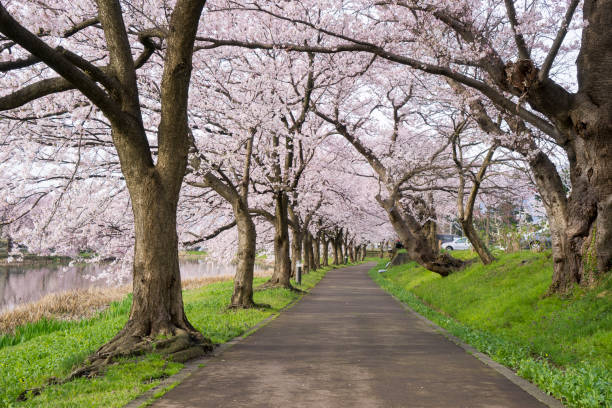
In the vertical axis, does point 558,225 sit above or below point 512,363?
above

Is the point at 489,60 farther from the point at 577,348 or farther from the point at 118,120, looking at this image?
the point at 118,120

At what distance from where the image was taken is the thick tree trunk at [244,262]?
14852 mm

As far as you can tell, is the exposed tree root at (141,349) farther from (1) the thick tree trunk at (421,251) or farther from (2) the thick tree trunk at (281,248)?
(1) the thick tree trunk at (421,251)

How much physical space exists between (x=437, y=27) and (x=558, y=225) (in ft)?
18.1

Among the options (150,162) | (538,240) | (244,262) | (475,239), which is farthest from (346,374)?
(538,240)

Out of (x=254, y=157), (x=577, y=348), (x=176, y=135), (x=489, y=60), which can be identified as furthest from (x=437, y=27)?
(x=254, y=157)

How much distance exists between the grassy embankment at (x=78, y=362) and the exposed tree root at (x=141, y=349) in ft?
0.83

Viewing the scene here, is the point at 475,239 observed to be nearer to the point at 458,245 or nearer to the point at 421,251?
the point at 421,251

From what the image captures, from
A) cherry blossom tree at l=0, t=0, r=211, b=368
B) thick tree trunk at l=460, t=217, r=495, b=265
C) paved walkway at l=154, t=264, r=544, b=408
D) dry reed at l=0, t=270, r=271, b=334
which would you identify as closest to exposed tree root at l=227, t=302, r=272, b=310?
paved walkway at l=154, t=264, r=544, b=408

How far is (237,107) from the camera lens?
16016 millimetres

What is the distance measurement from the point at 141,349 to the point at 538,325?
24.7 feet

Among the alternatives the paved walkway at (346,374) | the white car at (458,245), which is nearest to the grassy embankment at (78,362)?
the paved walkway at (346,374)

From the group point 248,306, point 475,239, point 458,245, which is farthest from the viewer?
point 458,245

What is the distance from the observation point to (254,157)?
813 inches
